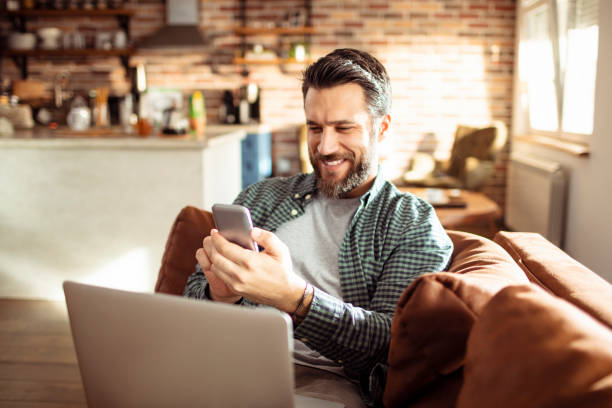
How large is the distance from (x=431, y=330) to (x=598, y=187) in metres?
2.94

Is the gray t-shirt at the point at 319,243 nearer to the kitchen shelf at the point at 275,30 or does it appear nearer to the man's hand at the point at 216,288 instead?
the man's hand at the point at 216,288

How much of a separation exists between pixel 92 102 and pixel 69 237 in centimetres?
306

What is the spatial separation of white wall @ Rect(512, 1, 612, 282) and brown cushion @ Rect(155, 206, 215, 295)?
2.46 meters

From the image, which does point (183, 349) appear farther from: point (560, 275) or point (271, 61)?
point (271, 61)

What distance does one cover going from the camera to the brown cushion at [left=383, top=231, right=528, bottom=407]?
2.80 ft

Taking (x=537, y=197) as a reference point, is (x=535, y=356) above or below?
above

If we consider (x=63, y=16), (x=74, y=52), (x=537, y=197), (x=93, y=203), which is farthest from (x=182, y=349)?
(x=63, y=16)

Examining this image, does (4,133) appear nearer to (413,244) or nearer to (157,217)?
(157,217)

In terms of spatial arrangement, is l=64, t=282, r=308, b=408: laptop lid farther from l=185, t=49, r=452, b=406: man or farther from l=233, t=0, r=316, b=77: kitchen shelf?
l=233, t=0, r=316, b=77: kitchen shelf

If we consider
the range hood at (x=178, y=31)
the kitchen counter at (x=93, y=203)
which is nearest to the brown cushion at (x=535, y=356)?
the kitchen counter at (x=93, y=203)

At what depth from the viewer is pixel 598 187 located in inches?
132

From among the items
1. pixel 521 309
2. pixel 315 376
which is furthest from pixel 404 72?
pixel 521 309

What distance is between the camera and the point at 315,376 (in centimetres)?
125

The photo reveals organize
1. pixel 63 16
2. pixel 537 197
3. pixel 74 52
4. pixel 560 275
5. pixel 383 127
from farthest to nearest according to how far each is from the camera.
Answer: pixel 63 16, pixel 74 52, pixel 537 197, pixel 383 127, pixel 560 275
